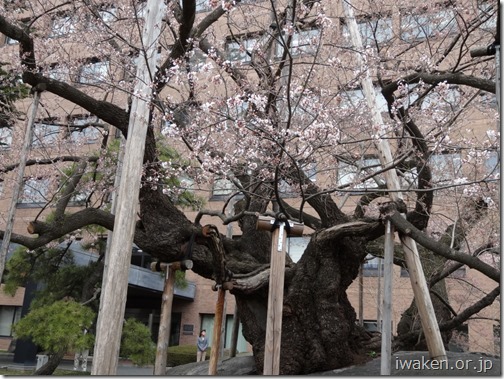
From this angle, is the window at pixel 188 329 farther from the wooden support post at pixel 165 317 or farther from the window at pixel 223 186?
the wooden support post at pixel 165 317

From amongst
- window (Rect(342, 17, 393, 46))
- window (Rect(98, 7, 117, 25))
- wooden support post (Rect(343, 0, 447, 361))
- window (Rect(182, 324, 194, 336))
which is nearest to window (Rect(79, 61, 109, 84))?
window (Rect(98, 7, 117, 25))

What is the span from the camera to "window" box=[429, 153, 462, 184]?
36.1 feet

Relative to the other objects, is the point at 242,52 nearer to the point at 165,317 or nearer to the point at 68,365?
the point at 165,317

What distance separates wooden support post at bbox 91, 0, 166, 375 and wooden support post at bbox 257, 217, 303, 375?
164 cm

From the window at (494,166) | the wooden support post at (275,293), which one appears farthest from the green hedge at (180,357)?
the wooden support post at (275,293)

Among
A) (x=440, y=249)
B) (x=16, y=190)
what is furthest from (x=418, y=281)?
(x=16, y=190)

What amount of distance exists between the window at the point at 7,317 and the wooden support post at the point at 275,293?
2465 cm

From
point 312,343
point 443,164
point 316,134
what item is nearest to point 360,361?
point 312,343

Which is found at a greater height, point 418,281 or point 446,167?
point 446,167

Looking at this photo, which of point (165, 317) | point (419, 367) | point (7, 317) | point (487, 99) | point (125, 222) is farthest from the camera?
point (7, 317)

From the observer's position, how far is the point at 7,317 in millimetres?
26656

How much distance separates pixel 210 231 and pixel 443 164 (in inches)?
279

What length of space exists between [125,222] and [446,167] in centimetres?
835

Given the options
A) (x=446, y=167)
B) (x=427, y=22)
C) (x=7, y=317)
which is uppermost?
(x=427, y=22)
